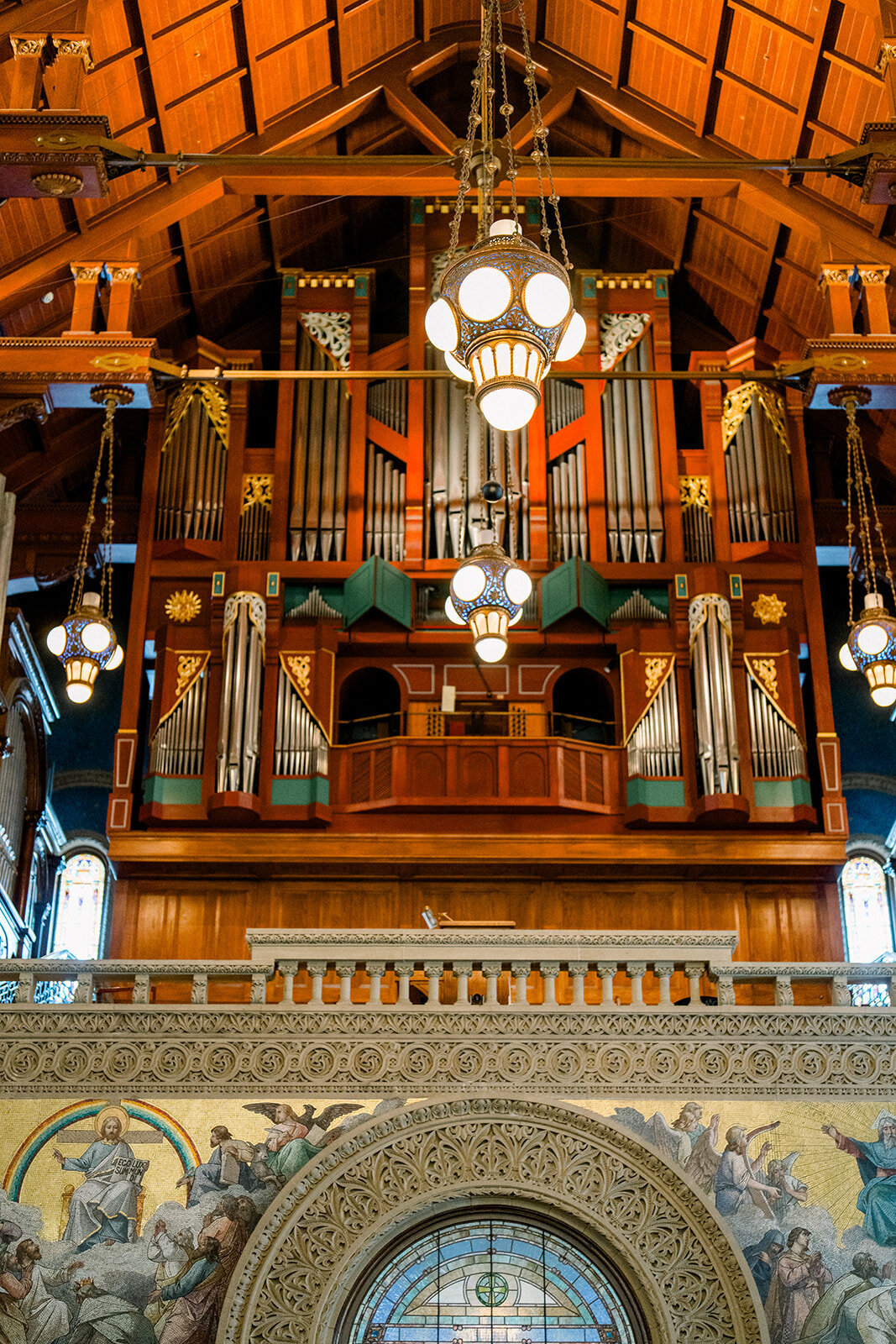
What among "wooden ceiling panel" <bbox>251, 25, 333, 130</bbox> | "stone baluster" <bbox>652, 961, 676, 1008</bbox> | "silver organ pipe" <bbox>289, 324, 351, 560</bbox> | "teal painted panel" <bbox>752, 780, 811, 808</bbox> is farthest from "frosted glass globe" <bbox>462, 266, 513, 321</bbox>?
"wooden ceiling panel" <bbox>251, 25, 333, 130</bbox>

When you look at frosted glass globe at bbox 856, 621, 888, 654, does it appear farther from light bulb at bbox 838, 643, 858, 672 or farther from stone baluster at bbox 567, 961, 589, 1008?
stone baluster at bbox 567, 961, 589, 1008

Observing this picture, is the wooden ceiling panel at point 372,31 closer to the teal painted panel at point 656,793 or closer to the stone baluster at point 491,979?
the teal painted panel at point 656,793

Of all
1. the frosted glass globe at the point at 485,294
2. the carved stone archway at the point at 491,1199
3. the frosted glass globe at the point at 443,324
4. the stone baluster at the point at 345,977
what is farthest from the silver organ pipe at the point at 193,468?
the frosted glass globe at the point at 485,294

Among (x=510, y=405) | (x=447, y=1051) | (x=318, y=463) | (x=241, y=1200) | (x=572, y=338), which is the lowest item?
(x=241, y=1200)

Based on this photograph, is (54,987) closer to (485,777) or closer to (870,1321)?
(485,777)

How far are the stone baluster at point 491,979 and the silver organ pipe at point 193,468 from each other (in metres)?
6.33

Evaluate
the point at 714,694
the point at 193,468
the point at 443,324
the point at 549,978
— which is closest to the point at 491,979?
the point at 549,978

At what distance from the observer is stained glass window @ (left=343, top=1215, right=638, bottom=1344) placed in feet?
34.6

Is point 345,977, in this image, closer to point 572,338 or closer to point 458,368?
point 458,368

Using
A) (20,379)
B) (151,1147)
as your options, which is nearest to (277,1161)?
(151,1147)

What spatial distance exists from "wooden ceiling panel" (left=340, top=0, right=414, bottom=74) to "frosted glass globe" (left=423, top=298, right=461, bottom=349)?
8.50 m

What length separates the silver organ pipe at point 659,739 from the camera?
15.0 meters

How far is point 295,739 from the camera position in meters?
15.1

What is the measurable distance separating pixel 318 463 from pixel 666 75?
4.72 metres
